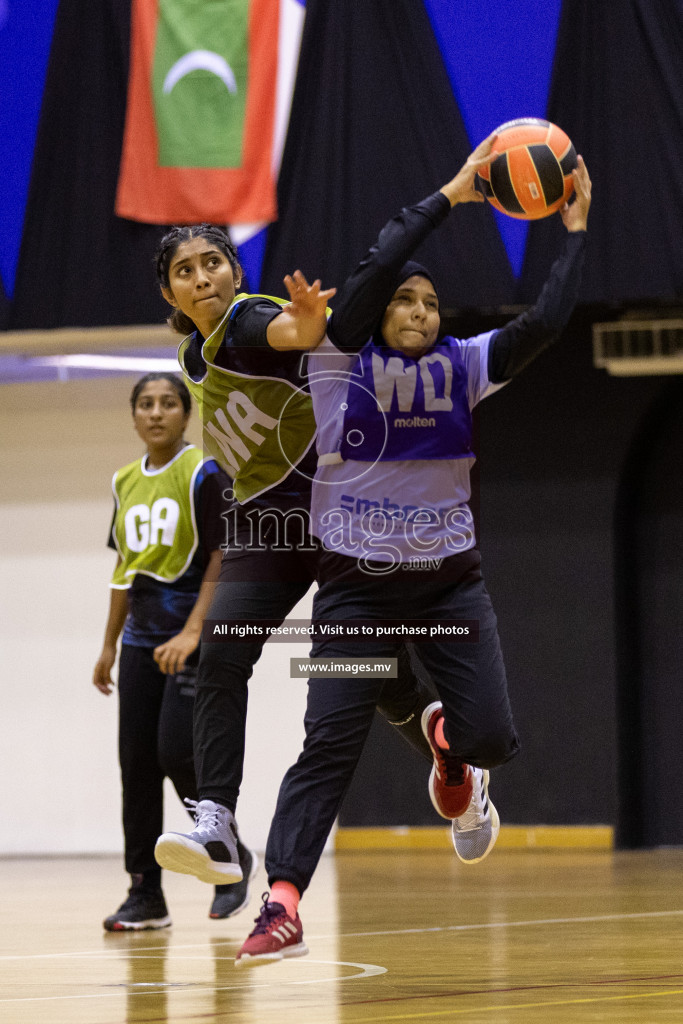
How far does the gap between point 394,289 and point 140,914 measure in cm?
256

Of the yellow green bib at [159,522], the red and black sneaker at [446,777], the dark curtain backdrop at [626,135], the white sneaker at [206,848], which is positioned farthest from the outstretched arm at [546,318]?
the dark curtain backdrop at [626,135]

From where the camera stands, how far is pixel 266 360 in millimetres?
3623

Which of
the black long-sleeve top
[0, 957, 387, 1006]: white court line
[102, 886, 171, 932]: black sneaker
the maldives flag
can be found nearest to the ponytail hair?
the black long-sleeve top

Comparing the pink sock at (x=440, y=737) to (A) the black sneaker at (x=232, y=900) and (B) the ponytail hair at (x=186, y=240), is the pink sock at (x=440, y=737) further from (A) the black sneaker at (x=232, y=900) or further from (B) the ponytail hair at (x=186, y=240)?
(B) the ponytail hair at (x=186, y=240)

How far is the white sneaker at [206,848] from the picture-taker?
10.8ft

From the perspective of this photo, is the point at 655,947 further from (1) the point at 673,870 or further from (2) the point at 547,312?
(1) the point at 673,870

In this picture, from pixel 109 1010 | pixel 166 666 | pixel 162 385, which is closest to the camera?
pixel 109 1010

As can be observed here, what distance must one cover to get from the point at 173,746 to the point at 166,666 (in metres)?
0.29

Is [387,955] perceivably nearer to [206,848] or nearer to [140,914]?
[206,848]

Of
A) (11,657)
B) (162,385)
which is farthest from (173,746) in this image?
(11,657)

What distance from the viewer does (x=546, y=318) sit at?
3.40 meters

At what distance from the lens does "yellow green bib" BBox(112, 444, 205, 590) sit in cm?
504

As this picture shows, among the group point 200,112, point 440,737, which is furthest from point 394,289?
point 200,112

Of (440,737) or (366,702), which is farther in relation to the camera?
(440,737)
